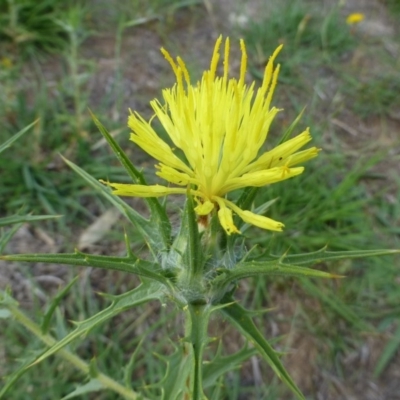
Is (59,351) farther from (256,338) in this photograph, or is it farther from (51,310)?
(256,338)

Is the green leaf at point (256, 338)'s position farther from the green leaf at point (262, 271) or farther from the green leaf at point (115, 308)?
the green leaf at point (115, 308)

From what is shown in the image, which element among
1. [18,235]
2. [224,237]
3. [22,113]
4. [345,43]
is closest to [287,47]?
[345,43]

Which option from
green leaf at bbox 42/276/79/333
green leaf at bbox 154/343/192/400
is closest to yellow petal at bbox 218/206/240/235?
green leaf at bbox 154/343/192/400

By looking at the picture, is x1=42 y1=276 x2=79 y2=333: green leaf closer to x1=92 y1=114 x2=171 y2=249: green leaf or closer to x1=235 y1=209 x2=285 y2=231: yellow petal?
x1=92 y1=114 x2=171 y2=249: green leaf

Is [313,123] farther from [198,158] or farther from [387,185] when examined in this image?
[198,158]

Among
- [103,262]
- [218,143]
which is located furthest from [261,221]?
[103,262]

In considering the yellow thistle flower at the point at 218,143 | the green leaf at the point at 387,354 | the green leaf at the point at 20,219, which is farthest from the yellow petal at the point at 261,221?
the green leaf at the point at 387,354
